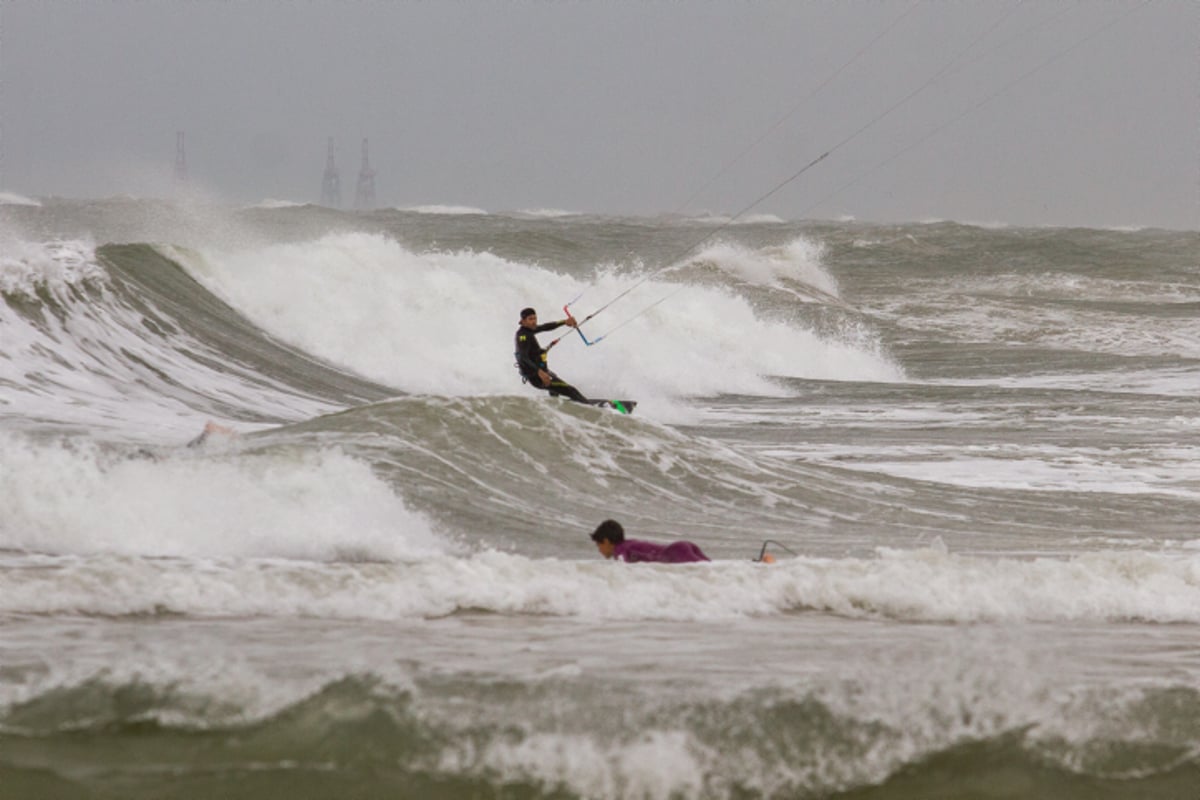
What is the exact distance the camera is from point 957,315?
32.2 metres

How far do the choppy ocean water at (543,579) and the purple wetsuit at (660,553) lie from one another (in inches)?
7.9

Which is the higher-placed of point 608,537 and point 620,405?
point 620,405

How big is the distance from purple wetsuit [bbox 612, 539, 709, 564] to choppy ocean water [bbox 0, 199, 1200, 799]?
0.65ft

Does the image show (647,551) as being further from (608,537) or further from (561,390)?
(561,390)

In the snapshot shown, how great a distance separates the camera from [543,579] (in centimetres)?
636

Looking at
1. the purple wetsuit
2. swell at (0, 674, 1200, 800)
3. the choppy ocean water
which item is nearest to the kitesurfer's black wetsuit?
the choppy ocean water

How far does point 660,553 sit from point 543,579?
2.77ft

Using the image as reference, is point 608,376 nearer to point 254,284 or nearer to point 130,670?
point 254,284

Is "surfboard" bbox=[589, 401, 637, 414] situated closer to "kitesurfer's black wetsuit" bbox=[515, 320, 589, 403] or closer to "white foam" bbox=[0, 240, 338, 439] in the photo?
"kitesurfer's black wetsuit" bbox=[515, 320, 589, 403]

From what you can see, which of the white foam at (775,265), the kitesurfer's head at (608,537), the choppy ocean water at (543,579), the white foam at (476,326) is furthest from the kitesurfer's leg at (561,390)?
the white foam at (775,265)

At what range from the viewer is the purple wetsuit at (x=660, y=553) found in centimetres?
694

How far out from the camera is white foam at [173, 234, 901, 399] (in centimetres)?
2100

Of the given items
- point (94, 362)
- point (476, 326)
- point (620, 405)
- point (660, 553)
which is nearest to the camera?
point (660, 553)

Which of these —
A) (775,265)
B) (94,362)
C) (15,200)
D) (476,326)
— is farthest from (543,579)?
(15,200)
